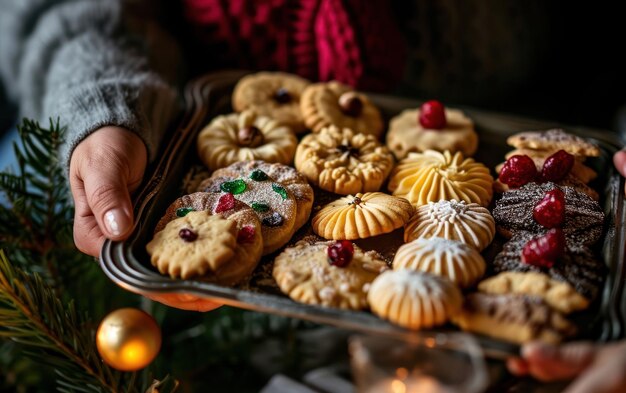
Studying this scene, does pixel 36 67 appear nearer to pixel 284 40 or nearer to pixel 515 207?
pixel 284 40

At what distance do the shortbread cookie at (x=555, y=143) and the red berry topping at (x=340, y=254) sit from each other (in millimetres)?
419

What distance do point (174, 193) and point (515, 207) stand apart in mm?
→ 547

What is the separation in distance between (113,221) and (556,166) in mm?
689

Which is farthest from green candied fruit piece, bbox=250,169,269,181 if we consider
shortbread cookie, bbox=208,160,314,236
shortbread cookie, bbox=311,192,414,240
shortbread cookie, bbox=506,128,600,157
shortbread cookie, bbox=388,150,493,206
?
shortbread cookie, bbox=506,128,600,157

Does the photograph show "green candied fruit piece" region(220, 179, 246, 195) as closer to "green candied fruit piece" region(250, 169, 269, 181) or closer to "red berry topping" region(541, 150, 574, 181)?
"green candied fruit piece" region(250, 169, 269, 181)

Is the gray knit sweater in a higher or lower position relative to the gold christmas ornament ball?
higher

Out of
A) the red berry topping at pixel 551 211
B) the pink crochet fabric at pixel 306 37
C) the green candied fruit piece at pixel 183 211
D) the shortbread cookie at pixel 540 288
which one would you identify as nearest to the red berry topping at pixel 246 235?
the green candied fruit piece at pixel 183 211

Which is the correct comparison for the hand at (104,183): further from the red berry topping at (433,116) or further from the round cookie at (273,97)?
the red berry topping at (433,116)

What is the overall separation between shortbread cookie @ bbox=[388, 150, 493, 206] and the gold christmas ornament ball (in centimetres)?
45

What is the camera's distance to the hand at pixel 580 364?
0.62 metres

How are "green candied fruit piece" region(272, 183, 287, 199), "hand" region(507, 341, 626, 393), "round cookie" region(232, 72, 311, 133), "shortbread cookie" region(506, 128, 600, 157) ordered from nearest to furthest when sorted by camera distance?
"hand" region(507, 341, 626, 393), "green candied fruit piece" region(272, 183, 287, 199), "shortbread cookie" region(506, 128, 600, 157), "round cookie" region(232, 72, 311, 133)

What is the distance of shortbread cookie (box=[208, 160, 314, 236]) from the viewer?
95cm

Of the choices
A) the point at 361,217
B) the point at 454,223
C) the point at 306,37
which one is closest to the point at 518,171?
the point at 454,223

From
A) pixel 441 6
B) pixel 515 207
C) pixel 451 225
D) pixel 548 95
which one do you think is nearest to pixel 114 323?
pixel 451 225
